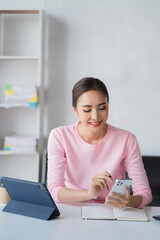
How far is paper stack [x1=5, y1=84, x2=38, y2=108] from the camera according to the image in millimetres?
3125

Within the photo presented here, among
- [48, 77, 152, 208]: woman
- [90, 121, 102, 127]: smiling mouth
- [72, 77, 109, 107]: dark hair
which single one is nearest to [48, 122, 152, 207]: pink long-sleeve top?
[48, 77, 152, 208]: woman

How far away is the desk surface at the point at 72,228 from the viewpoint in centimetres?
123

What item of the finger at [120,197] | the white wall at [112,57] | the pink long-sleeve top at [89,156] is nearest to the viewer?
the finger at [120,197]

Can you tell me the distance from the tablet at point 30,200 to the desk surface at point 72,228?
29mm

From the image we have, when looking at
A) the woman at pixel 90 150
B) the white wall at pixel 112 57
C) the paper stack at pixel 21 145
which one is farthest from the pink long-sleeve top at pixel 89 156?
the white wall at pixel 112 57

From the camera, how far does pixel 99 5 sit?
10.8 feet

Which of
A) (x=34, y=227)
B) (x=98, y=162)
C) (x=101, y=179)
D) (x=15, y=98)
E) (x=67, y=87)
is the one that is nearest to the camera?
(x=34, y=227)

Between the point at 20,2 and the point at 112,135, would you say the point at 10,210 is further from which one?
the point at 20,2

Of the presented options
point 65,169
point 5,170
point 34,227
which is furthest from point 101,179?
point 5,170

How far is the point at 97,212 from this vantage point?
1485 mm

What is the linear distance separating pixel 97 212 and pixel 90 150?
44 cm

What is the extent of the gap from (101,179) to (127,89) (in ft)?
6.36

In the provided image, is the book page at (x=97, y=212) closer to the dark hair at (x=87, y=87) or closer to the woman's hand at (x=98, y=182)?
the woman's hand at (x=98, y=182)

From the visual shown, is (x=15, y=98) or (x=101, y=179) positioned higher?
(x=15, y=98)
